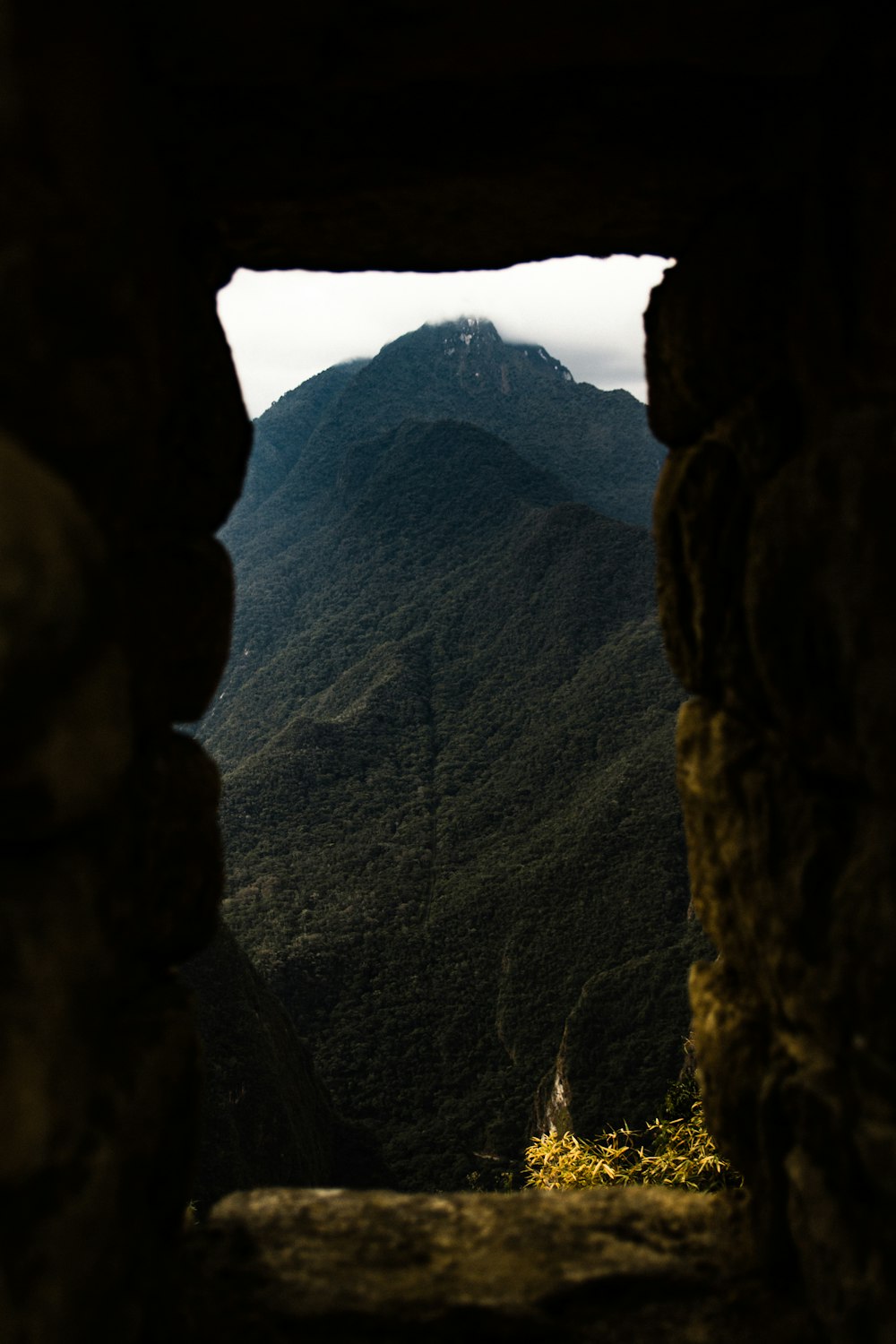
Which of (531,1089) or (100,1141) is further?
(531,1089)

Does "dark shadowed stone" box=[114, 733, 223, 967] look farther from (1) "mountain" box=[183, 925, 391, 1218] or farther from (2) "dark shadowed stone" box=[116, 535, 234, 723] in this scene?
(1) "mountain" box=[183, 925, 391, 1218]

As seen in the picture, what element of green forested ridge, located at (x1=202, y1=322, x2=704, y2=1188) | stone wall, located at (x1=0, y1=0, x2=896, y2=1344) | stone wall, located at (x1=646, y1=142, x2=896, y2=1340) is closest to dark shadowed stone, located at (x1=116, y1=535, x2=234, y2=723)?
stone wall, located at (x1=0, y1=0, x2=896, y2=1344)

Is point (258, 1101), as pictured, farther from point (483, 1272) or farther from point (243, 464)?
point (243, 464)

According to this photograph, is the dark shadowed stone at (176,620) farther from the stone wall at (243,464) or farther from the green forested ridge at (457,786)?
the green forested ridge at (457,786)

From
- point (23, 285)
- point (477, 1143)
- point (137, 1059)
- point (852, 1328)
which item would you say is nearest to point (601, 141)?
point (23, 285)

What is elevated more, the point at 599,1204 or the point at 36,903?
the point at 36,903

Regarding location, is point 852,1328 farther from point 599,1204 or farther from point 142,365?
point 142,365

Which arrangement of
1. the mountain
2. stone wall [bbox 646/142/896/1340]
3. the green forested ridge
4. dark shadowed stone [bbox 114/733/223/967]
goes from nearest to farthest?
stone wall [bbox 646/142/896/1340] → dark shadowed stone [bbox 114/733/223/967] → the mountain → the green forested ridge
